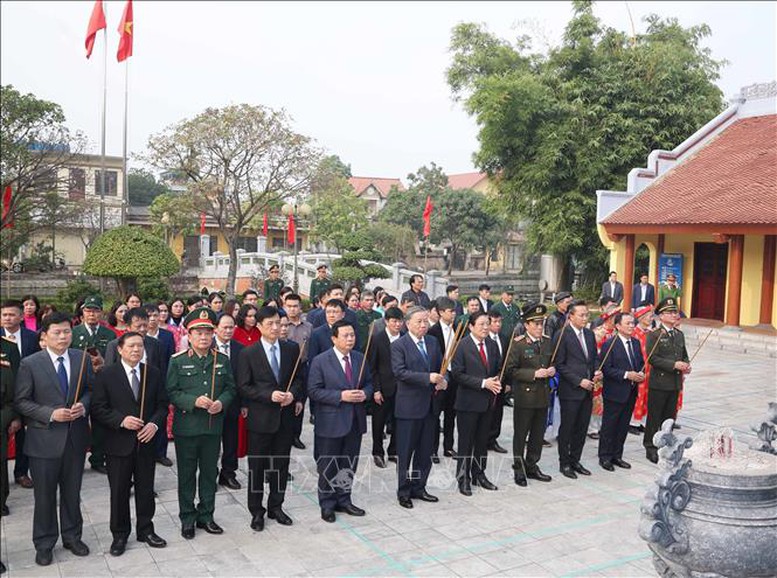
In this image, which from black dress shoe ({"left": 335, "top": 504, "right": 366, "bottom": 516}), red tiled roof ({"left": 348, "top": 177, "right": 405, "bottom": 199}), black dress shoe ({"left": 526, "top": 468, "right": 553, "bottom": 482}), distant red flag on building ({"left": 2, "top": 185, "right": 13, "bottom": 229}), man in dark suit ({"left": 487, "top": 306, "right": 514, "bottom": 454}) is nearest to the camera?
black dress shoe ({"left": 335, "top": 504, "right": 366, "bottom": 516})

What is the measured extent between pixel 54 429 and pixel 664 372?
5483 millimetres

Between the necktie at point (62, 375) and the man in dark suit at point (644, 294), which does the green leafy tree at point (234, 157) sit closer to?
the man in dark suit at point (644, 294)

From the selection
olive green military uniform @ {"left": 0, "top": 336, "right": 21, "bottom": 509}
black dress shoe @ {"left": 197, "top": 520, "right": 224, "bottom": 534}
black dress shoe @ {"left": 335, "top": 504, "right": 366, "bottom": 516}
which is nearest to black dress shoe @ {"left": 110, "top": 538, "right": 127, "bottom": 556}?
black dress shoe @ {"left": 197, "top": 520, "right": 224, "bottom": 534}

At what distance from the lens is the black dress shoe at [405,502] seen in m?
6.01

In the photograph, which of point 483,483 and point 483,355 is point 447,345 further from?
point 483,483

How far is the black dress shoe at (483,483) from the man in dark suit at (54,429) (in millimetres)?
3216

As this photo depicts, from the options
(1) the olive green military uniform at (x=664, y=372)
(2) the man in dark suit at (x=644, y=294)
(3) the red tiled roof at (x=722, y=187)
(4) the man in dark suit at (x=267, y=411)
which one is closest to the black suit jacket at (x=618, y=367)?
(1) the olive green military uniform at (x=664, y=372)

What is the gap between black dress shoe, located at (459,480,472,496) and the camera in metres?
6.35

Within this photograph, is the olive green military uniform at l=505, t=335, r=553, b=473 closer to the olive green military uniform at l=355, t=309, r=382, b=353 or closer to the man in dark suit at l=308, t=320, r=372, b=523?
the man in dark suit at l=308, t=320, r=372, b=523

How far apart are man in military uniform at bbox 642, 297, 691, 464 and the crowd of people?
15 mm

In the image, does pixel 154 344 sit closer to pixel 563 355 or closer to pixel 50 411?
pixel 50 411

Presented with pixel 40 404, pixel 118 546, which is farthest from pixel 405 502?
pixel 40 404

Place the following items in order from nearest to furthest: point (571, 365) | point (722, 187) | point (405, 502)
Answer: point (405, 502) → point (571, 365) → point (722, 187)

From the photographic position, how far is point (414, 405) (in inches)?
239
